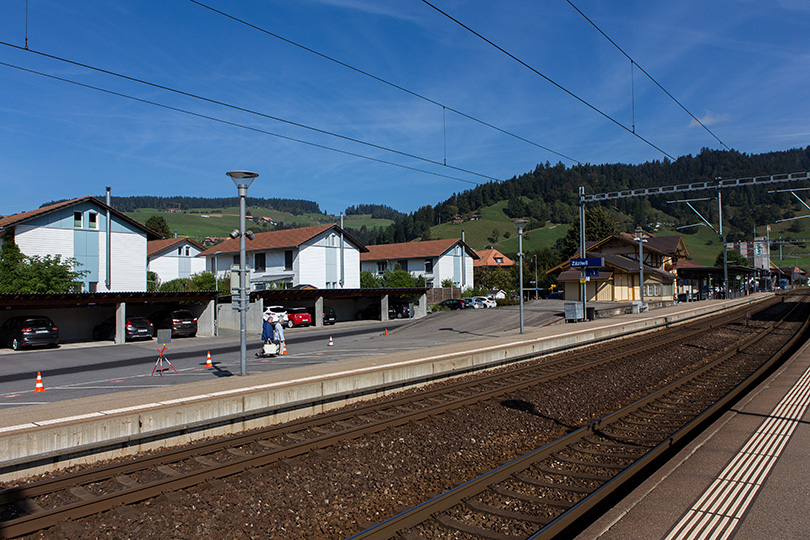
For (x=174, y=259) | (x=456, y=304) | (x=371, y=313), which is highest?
(x=174, y=259)

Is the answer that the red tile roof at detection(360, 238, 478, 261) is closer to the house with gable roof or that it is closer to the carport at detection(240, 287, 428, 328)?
the house with gable roof

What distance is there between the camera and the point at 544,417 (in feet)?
35.1

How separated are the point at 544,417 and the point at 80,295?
88.6 feet

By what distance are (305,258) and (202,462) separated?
153 feet

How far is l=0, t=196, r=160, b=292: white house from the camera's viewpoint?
36.8 metres

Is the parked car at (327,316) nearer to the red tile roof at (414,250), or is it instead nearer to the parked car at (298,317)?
the parked car at (298,317)

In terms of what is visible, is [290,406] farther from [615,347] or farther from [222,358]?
[615,347]

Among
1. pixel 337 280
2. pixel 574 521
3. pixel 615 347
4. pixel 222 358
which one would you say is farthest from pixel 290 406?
pixel 337 280

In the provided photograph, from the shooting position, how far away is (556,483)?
274 inches

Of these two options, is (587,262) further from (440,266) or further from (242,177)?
(440,266)

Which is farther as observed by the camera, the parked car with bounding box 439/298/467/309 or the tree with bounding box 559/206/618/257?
the tree with bounding box 559/206/618/257

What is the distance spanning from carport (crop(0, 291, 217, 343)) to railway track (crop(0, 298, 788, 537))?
2360 cm

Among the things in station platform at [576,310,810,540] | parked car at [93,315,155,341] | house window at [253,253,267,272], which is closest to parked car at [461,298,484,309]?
house window at [253,253,267,272]

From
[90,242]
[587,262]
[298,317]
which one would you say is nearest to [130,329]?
[90,242]
